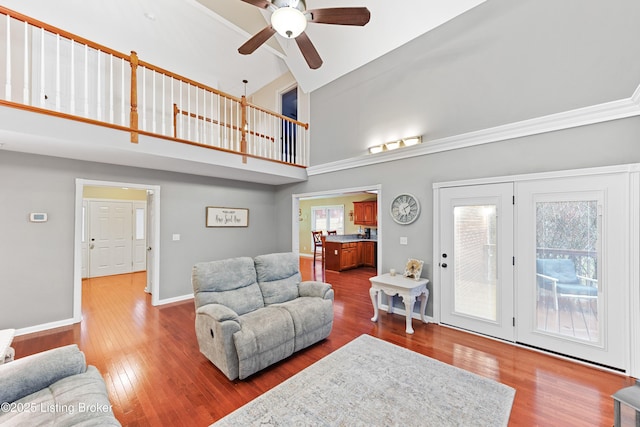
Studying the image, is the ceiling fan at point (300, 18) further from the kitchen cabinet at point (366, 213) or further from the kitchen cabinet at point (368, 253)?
the kitchen cabinet at point (368, 253)

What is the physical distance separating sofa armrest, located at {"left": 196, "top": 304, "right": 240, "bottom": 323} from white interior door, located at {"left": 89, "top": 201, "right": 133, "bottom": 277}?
5.95 m

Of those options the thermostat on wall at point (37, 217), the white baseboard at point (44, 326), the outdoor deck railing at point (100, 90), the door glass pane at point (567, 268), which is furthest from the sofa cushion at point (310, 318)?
the thermostat on wall at point (37, 217)

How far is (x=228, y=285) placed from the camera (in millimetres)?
2945

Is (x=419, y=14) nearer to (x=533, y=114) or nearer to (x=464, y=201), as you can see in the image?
(x=533, y=114)

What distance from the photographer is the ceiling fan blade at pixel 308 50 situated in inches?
107

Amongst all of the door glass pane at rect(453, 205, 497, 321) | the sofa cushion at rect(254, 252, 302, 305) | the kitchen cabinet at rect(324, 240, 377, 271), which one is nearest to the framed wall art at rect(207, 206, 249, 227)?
the sofa cushion at rect(254, 252, 302, 305)

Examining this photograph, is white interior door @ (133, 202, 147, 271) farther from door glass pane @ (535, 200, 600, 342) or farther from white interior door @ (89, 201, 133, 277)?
door glass pane @ (535, 200, 600, 342)

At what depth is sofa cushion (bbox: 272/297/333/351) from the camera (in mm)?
2787

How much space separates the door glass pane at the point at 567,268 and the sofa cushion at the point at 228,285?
129 inches

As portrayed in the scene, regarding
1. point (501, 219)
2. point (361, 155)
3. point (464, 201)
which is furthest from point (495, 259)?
point (361, 155)

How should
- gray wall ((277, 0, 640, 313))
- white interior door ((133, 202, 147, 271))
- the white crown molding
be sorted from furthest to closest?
white interior door ((133, 202, 147, 271)) < gray wall ((277, 0, 640, 313)) < the white crown molding

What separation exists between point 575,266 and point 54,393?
4446 millimetres

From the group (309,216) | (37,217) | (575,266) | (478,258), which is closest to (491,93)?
(478,258)

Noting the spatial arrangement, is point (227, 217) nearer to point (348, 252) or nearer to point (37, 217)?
point (37, 217)
